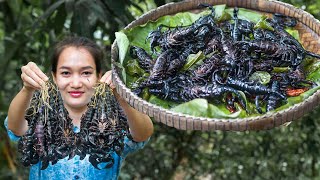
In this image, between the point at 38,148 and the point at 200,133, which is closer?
the point at 38,148

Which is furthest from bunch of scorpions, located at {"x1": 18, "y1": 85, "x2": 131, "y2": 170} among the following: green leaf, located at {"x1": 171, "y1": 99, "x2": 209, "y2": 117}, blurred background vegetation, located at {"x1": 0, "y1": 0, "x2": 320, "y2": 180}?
blurred background vegetation, located at {"x1": 0, "y1": 0, "x2": 320, "y2": 180}

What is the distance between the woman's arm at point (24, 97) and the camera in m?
1.75

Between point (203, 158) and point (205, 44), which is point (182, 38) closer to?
point (205, 44)

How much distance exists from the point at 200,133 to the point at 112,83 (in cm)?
251

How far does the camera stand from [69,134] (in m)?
1.86

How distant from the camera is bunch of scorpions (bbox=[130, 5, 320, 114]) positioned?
175cm

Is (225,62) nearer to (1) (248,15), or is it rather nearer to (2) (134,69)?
(2) (134,69)

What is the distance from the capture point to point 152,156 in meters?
4.23

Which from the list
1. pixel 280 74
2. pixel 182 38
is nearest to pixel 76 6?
pixel 182 38

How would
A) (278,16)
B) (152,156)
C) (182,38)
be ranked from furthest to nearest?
(152,156), (278,16), (182,38)

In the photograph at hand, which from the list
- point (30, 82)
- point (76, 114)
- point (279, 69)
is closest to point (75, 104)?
point (76, 114)

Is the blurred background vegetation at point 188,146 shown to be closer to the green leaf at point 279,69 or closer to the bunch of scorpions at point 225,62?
the bunch of scorpions at point 225,62

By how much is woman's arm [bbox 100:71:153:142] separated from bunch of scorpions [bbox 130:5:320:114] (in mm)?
75

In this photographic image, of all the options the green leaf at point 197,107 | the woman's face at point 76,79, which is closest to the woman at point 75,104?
the woman's face at point 76,79
